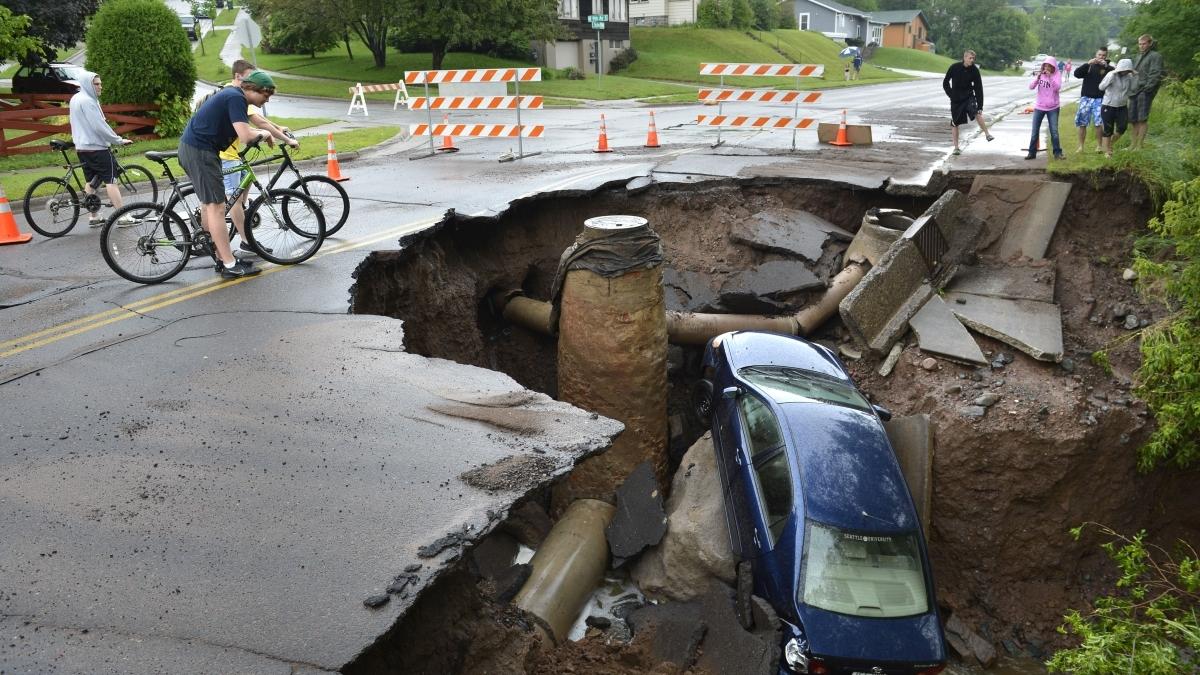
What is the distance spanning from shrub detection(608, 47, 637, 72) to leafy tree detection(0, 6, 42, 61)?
3789 cm

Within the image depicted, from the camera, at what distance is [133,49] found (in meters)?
19.5

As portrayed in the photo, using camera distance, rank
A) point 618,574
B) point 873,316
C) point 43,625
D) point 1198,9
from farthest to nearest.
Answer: point 1198,9, point 873,316, point 618,574, point 43,625

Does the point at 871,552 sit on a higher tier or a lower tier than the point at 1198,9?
lower

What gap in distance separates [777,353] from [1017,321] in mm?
3390

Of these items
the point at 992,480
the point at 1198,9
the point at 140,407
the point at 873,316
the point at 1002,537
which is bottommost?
the point at 1002,537

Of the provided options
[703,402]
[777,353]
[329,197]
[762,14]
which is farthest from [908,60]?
[329,197]

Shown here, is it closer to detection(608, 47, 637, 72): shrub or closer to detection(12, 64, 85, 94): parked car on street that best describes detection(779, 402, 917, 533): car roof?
detection(12, 64, 85, 94): parked car on street

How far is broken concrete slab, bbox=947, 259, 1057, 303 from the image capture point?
10266 millimetres

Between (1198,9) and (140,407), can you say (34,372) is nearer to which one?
(140,407)

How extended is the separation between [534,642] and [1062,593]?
6.25 metres

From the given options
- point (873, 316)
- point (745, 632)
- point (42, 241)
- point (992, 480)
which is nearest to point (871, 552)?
point (745, 632)

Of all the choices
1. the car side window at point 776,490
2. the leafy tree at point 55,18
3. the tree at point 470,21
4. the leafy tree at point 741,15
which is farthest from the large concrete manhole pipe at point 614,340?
the leafy tree at point 741,15

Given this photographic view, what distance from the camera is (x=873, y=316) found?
10.2 metres

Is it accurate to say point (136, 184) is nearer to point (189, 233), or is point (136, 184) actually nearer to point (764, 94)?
point (189, 233)
